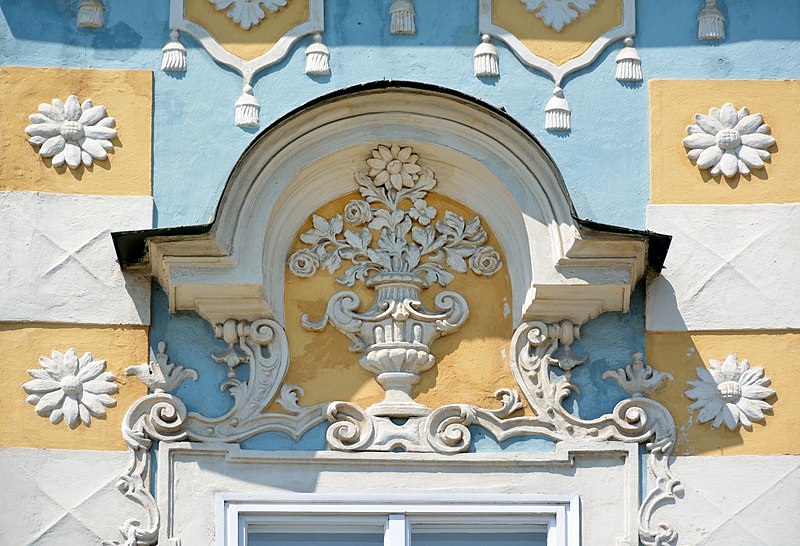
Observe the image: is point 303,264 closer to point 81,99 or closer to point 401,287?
point 401,287

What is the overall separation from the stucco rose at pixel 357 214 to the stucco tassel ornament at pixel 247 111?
1.90ft

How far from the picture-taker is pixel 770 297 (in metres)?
10.5

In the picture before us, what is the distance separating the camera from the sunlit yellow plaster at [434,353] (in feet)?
34.1

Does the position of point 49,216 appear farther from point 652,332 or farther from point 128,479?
point 652,332

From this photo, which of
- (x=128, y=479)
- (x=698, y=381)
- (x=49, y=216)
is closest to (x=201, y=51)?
(x=49, y=216)

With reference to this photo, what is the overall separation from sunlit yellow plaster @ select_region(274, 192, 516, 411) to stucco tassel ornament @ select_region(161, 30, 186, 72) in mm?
990

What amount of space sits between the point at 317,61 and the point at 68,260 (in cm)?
146

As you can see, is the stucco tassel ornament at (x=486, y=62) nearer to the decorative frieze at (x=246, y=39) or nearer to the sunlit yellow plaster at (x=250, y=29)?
the decorative frieze at (x=246, y=39)

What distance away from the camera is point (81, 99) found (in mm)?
10742

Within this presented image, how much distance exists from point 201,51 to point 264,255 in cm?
108

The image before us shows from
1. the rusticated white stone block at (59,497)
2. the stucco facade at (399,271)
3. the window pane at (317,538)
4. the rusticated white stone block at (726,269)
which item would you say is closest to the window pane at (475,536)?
the stucco facade at (399,271)

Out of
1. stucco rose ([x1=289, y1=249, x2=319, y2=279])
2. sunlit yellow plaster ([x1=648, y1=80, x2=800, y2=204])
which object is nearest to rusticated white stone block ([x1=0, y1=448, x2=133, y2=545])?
stucco rose ([x1=289, y1=249, x2=319, y2=279])

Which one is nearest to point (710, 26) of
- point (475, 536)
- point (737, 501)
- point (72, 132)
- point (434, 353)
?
point (434, 353)

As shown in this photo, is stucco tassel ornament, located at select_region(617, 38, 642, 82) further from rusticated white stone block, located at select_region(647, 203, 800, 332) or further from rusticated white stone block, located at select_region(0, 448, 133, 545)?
rusticated white stone block, located at select_region(0, 448, 133, 545)
